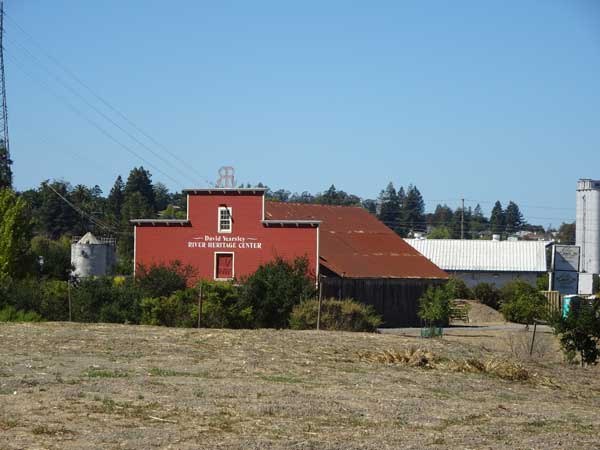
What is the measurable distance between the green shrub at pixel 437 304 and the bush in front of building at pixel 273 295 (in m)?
8.73

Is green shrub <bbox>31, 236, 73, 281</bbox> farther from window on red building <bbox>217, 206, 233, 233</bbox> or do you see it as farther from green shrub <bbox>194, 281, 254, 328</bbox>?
green shrub <bbox>194, 281, 254, 328</bbox>

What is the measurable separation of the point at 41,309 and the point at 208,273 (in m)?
13.0

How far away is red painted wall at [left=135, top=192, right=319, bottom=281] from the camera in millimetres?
49594

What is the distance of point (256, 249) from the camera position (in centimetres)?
5006

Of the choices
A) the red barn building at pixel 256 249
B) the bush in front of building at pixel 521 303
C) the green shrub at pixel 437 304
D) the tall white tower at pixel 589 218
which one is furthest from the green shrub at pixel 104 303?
the tall white tower at pixel 589 218

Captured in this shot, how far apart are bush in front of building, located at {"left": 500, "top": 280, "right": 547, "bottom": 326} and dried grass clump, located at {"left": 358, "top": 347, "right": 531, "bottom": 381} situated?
35210 mm

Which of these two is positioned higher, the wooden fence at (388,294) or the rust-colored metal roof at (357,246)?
the rust-colored metal roof at (357,246)

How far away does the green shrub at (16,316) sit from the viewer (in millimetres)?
34750

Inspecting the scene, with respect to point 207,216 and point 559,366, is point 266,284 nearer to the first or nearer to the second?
point 207,216

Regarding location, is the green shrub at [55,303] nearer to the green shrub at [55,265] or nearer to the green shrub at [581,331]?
the green shrub at [55,265]

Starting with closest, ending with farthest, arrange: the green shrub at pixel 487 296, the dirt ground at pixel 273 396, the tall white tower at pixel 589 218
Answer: the dirt ground at pixel 273 396 < the green shrub at pixel 487 296 < the tall white tower at pixel 589 218

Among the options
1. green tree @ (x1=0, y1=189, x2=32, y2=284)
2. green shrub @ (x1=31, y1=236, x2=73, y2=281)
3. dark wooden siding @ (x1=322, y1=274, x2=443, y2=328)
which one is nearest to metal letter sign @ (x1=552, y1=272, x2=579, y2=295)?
dark wooden siding @ (x1=322, y1=274, x2=443, y2=328)

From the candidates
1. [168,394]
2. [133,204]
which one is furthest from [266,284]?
[133,204]

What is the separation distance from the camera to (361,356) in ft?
79.0
